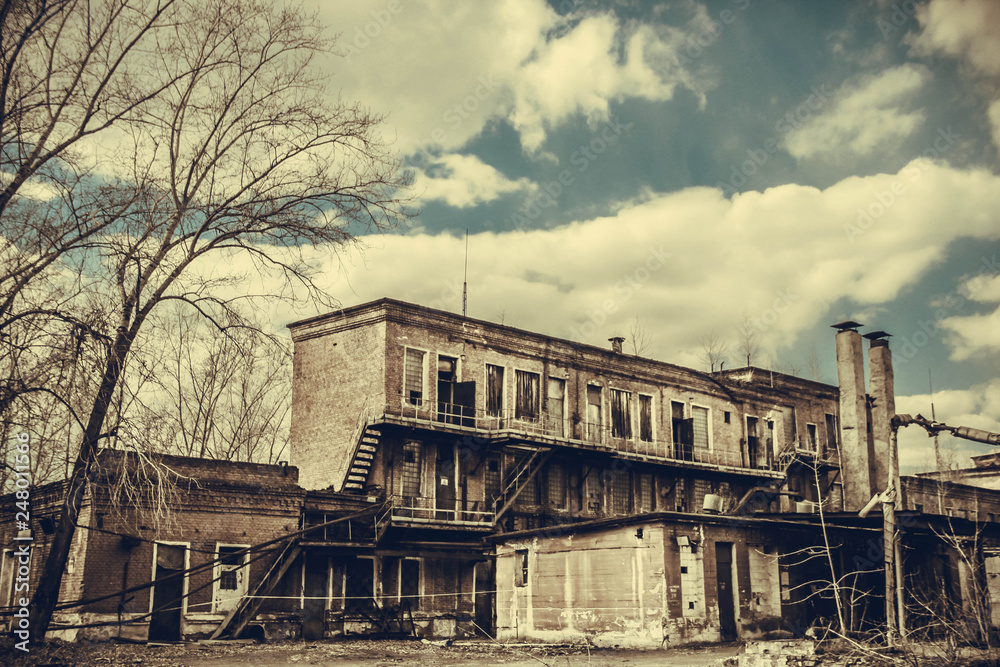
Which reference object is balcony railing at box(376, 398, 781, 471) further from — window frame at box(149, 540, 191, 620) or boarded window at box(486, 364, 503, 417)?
window frame at box(149, 540, 191, 620)

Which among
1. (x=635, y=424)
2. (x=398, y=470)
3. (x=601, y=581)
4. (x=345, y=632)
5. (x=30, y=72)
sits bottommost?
(x=345, y=632)

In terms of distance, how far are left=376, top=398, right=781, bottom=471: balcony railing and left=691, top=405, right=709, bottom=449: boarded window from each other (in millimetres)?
255

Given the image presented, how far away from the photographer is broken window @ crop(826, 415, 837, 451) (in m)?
41.3

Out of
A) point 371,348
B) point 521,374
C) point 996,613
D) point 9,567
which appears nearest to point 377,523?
point 371,348

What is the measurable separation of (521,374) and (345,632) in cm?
1089

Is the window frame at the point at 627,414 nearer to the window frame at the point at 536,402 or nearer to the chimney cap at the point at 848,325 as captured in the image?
the window frame at the point at 536,402

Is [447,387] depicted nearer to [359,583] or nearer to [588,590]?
[359,583]

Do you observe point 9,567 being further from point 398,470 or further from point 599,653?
point 599,653

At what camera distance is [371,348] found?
2825 cm

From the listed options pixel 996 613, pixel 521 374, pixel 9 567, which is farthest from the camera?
pixel 521 374

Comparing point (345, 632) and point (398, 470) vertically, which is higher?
point (398, 470)

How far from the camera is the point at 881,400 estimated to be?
17844 millimetres

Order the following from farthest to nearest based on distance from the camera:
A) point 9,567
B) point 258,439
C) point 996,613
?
1. point 258,439
2. point 996,613
3. point 9,567

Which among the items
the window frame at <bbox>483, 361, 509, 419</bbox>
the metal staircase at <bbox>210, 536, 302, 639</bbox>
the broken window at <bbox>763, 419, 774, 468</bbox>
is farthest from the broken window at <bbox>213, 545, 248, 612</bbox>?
the broken window at <bbox>763, 419, 774, 468</bbox>
